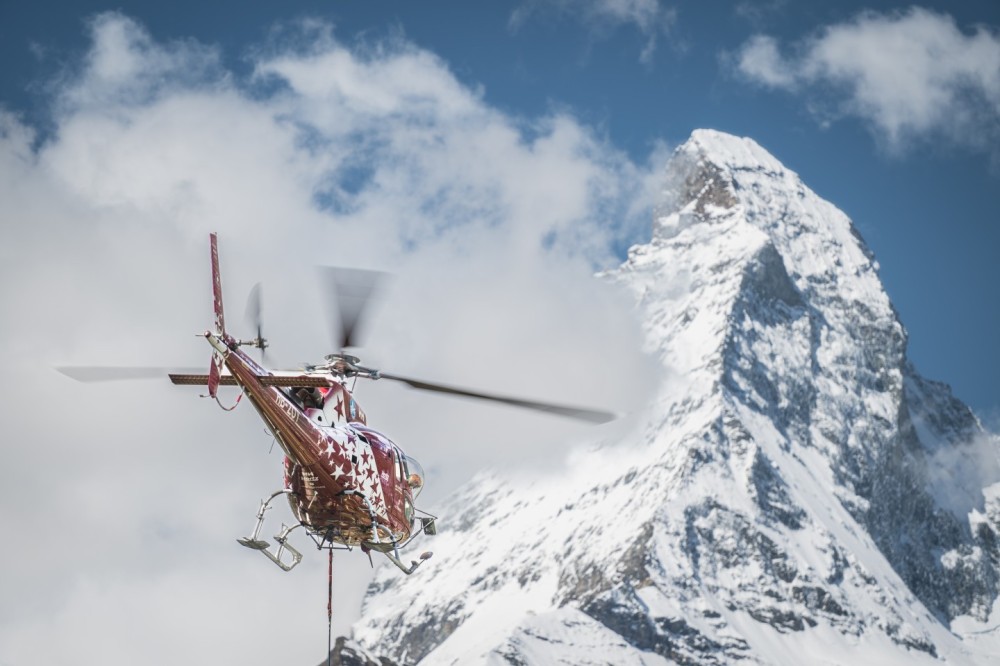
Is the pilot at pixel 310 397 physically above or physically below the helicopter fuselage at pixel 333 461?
above

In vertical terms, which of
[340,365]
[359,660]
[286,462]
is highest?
[359,660]

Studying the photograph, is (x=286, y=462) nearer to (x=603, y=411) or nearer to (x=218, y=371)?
(x=218, y=371)

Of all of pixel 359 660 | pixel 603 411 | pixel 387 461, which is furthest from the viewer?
pixel 359 660

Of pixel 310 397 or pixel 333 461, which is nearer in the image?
pixel 333 461

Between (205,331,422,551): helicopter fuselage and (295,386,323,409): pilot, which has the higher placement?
(295,386,323,409): pilot

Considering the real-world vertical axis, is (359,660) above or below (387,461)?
above

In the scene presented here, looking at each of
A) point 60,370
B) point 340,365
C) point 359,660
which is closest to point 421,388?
point 340,365

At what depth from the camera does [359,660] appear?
198 meters

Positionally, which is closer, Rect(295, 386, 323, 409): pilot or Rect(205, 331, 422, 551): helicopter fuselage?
Rect(205, 331, 422, 551): helicopter fuselage

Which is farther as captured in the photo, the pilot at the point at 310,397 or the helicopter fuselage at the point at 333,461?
the pilot at the point at 310,397

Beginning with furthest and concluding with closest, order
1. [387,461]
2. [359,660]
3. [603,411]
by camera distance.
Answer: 1. [359,660]
2. [387,461]
3. [603,411]

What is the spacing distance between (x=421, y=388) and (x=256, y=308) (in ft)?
17.9

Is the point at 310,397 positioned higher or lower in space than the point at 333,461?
higher

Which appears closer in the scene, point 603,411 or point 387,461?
point 603,411
